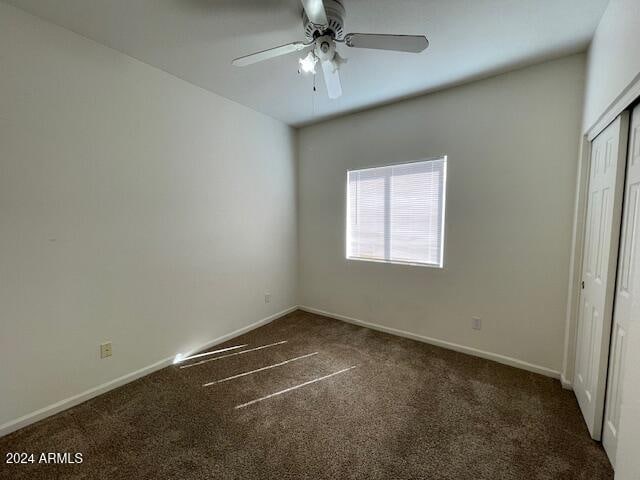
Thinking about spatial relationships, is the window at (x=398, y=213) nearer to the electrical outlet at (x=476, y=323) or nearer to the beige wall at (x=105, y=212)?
the electrical outlet at (x=476, y=323)

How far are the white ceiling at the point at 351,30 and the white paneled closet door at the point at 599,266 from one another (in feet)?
2.55

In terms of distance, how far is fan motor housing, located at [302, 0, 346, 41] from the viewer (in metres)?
1.52

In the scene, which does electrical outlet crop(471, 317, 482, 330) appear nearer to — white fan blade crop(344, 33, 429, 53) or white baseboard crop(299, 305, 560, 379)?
white baseboard crop(299, 305, 560, 379)

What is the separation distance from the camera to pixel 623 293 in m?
1.47

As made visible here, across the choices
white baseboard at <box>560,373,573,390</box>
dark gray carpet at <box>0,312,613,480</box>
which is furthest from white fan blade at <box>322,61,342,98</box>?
white baseboard at <box>560,373,573,390</box>

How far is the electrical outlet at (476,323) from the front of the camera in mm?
2609

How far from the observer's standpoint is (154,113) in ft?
7.66

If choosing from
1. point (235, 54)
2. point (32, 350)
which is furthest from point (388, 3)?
point (32, 350)

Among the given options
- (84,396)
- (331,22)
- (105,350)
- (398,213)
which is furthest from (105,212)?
(398,213)

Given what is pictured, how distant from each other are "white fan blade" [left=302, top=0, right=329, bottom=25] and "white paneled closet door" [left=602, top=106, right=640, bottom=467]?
168 cm

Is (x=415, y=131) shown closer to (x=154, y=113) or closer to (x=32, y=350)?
(x=154, y=113)

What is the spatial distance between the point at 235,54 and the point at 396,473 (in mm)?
2957

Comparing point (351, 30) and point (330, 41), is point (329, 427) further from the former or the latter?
point (351, 30)

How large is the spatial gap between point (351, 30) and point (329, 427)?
265 centimetres
